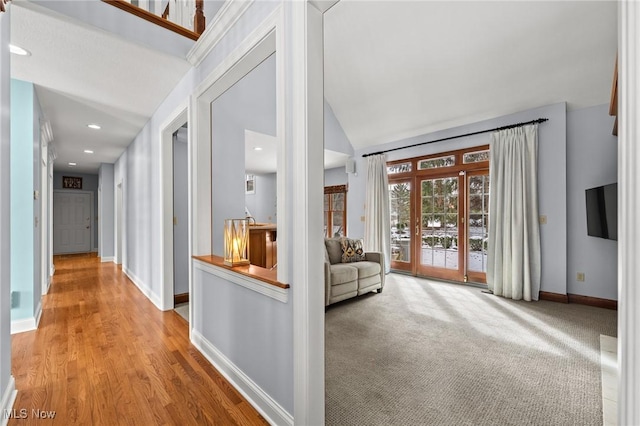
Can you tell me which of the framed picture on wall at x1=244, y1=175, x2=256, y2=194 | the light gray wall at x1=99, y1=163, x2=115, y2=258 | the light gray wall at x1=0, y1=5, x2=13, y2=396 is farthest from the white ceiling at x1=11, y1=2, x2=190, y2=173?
the framed picture on wall at x1=244, y1=175, x2=256, y2=194

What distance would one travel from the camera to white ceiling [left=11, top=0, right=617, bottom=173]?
2.54 meters

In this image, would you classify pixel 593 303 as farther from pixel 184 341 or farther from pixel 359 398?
pixel 184 341

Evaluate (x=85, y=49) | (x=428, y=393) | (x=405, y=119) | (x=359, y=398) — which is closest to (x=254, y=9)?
(x=85, y=49)

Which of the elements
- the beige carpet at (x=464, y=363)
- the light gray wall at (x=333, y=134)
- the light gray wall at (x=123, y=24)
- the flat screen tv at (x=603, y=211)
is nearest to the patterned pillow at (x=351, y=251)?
the beige carpet at (x=464, y=363)

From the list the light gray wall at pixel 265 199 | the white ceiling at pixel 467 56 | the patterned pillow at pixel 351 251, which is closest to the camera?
the white ceiling at pixel 467 56

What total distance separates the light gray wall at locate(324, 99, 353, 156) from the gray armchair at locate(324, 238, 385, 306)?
7.31 feet

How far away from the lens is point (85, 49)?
2.40 meters

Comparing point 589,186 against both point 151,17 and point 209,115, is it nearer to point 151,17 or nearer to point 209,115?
point 209,115

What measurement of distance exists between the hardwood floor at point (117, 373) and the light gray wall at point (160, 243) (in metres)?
0.23

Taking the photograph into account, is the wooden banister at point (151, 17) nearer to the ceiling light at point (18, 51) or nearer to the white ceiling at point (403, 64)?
the white ceiling at point (403, 64)

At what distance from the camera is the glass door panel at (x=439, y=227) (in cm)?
509

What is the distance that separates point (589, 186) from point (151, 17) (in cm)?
523

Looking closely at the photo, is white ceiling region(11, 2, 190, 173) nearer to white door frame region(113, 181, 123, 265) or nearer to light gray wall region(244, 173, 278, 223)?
white door frame region(113, 181, 123, 265)

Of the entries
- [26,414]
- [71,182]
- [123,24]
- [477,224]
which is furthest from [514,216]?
[71,182]
